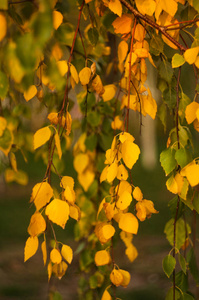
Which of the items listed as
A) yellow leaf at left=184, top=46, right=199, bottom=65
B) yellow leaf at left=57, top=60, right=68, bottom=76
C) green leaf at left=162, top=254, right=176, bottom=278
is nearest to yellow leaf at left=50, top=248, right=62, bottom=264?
green leaf at left=162, top=254, right=176, bottom=278

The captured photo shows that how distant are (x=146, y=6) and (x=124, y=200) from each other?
0.43 metres

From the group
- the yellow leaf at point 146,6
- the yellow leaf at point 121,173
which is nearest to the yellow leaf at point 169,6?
the yellow leaf at point 146,6

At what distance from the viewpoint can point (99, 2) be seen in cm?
120

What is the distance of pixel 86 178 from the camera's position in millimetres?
1806

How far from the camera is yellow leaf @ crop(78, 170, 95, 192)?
5.90 feet

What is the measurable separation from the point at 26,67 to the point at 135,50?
509 millimetres

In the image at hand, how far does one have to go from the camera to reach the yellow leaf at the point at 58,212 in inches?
35.5

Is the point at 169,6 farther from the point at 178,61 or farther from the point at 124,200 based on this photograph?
the point at 124,200

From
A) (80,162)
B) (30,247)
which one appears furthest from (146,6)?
(80,162)

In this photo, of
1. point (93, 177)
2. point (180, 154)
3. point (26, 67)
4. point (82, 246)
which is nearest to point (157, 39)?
point (180, 154)

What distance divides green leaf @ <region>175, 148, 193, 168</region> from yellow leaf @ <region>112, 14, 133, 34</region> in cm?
32

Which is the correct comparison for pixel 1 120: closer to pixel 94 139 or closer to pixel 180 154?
pixel 180 154

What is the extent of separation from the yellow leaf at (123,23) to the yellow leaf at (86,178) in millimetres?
Answer: 775

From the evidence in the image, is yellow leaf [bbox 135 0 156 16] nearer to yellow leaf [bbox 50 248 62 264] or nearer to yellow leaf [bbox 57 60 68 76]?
yellow leaf [bbox 57 60 68 76]
